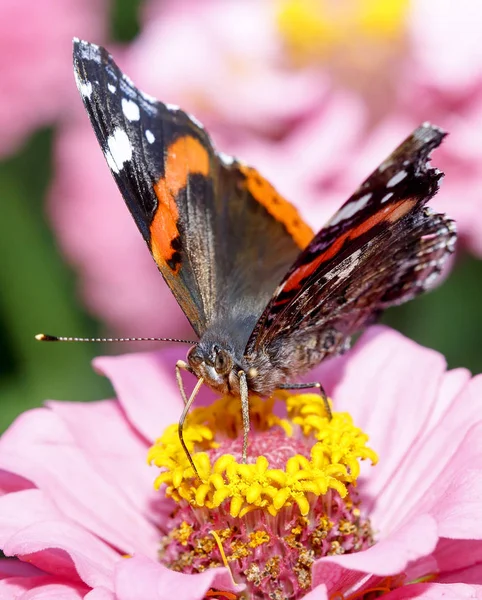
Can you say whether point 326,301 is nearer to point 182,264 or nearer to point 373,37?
point 182,264

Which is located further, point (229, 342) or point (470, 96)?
point (470, 96)

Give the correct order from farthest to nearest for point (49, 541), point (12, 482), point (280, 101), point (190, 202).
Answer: point (280, 101), point (190, 202), point (12, 482), point (49, 541)

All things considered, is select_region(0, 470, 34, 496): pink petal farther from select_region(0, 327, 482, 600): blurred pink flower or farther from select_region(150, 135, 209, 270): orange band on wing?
select_region(150, 135, 209, 270): orange band on wing

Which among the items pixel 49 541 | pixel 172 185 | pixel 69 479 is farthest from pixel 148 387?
pixel 49 541

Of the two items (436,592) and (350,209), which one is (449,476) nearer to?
(436,592)

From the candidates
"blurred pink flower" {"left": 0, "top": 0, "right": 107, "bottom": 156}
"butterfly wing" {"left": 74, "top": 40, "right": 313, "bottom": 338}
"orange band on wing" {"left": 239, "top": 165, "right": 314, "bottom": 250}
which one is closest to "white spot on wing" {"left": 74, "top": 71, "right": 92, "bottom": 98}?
"butterfly wing" {"left": 74, "top": 40, "right": 313, "bottom": 338}

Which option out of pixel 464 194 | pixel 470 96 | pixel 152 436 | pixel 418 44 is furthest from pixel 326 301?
pixel 418 44

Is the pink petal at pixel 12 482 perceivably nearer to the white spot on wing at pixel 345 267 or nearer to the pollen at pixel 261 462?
the pollen at pixel 261 462
